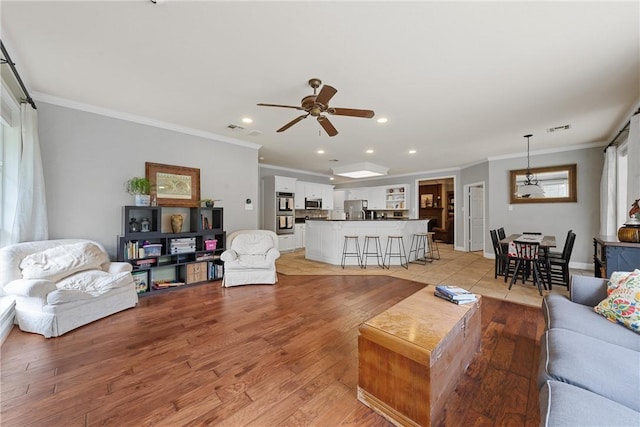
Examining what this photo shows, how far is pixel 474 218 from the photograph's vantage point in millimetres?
7543

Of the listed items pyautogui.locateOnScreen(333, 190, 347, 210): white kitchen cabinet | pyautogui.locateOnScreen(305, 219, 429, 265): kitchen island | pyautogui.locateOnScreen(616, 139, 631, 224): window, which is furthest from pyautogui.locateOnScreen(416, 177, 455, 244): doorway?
pyautogui.locateOnScreen(616, 139, 631, 224): window

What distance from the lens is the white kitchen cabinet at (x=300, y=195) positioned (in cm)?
769

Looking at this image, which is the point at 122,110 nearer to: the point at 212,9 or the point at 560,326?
the point at 212,9

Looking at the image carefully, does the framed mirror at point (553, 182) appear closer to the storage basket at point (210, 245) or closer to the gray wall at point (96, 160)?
the storage basket at point (210, 245)

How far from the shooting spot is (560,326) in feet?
5.51

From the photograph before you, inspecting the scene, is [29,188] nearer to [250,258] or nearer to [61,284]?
[61,284]

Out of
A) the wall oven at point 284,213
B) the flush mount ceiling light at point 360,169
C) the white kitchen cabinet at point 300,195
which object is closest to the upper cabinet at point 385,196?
the flush mount ceiling light at point 360,169

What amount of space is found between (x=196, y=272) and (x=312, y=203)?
4546mm

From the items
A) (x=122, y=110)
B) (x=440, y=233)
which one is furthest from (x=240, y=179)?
(x=440, y=233)

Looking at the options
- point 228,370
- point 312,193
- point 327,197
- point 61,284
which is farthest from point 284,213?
point 228,370

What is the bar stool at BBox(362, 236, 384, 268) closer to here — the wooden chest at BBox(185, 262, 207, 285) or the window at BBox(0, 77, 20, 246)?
the wooden chest at BBox(185, 262, 207, 285)

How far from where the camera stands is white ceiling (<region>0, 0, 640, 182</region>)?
183 centimetres

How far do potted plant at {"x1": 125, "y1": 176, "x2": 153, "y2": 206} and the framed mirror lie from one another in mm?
7376

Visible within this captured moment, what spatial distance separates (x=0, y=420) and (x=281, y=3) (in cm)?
318
